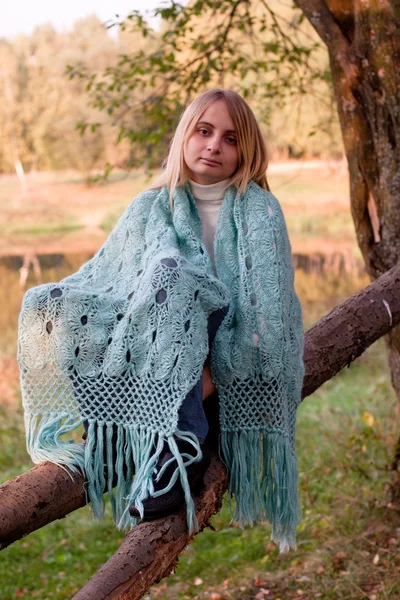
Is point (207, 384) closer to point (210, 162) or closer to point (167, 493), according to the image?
point (167, 493)

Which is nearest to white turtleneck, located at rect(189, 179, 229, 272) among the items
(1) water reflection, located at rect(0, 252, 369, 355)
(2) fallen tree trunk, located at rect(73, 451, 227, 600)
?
(2) fallen tree trunk, located at rect(73, 451, 227, 600)

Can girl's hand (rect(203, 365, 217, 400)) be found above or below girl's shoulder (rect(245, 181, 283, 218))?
below

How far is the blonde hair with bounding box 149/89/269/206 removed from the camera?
2.63m

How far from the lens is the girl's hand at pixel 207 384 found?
2.40 metres

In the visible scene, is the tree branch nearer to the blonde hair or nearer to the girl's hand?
the blonde hair

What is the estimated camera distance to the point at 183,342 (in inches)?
83.8

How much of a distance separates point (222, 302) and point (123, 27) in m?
3.15

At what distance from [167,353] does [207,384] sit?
0.33 meters

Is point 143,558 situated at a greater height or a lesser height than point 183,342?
lesser

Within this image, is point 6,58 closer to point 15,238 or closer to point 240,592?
point 15,238

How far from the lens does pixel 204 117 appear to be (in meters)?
2.62

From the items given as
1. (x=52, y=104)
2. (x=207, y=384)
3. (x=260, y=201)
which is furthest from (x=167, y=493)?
(x=52, y=104)

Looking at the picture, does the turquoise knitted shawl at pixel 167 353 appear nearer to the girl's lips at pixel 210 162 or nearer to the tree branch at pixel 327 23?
the girl's lips at pixel 210 162

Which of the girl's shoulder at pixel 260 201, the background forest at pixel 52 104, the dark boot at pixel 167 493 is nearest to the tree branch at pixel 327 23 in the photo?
the girl's shoulder at pixel 260 201
